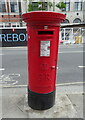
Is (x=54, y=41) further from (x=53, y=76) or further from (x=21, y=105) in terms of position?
(x=21, y=105)

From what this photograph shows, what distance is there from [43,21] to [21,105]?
173 centimetres

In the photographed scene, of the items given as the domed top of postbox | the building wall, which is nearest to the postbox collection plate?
the domed top of postbox

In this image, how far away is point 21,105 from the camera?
2.71 m

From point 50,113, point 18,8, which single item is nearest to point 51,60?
point 50,113

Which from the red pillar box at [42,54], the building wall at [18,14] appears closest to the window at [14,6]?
the building wall at [18,14]

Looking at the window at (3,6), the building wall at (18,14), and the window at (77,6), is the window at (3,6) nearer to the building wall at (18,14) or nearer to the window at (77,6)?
the building wall at (18,14)

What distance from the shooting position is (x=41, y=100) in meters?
2.51

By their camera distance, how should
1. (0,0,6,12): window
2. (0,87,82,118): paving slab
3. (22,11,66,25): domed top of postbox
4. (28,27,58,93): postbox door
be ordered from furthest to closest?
(0,0,6,12): window
(0,87,82,118): paving slab
(28,27,58,93): postbox door
(22,11,66,25): domed top of postbox

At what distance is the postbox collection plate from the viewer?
220cm

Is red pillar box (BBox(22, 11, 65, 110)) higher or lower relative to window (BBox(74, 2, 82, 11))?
lower

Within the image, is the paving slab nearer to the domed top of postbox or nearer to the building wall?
the domed top of postbox

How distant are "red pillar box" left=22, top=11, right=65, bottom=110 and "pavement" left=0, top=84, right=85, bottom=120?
0.14 metres

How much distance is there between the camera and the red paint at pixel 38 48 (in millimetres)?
2072

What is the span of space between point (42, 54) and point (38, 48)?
0.12 m
